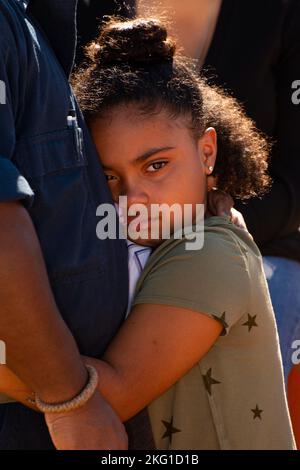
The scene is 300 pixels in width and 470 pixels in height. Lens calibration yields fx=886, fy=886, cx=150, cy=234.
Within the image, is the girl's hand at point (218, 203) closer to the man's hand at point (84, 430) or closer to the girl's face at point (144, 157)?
the girl's face at point (144, 157)

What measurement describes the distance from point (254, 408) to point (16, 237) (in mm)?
716

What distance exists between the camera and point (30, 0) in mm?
1714

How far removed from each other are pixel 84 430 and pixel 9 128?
0.53 meters

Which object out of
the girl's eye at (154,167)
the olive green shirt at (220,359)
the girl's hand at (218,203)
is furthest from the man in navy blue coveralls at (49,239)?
the girl's hand at (218,203)

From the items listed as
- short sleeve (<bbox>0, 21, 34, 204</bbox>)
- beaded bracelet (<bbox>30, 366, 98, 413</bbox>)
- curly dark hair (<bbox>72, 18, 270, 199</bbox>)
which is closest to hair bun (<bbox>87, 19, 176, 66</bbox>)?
curly dark hair (<bbox>72, 18, 270, 199</bbox>)

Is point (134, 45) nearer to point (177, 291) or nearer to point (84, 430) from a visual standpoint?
point (177, 291)

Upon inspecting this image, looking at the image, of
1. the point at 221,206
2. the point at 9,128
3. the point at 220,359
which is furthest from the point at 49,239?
the point at 221,206

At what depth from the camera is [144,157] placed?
6.38ft

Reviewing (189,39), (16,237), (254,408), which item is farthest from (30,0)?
(189,39)

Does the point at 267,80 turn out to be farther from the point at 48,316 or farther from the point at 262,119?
the point at 48,316

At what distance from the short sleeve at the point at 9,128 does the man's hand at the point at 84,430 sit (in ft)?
1.23

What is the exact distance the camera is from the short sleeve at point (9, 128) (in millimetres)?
1428

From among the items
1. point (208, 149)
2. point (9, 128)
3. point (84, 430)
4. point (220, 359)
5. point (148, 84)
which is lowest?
point (220, 359)
